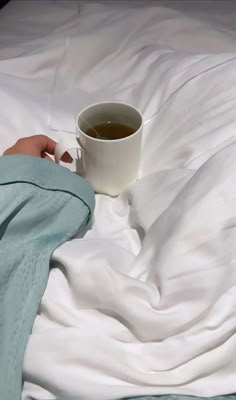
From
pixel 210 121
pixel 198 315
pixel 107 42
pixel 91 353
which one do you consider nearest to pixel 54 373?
pixel 91 353

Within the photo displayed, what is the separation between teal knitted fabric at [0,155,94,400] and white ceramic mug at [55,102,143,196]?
0.15 feet

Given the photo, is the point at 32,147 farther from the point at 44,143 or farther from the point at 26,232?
the point at 26,232

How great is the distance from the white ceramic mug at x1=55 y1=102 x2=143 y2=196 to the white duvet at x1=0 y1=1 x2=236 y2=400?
22mm

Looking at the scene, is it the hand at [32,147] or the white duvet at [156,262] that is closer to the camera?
the white duvet at [156,262]

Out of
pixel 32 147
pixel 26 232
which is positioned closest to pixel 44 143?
pixel 32 147

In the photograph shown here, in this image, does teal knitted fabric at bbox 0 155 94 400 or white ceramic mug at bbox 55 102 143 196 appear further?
white ceramic mug at bbox 55 102 143 196

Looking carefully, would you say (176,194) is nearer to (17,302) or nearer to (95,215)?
(95,215)

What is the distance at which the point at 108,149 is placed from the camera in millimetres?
590

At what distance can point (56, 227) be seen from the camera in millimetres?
545

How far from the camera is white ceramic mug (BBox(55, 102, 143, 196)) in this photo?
0.59 metres

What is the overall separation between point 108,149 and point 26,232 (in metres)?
0.14

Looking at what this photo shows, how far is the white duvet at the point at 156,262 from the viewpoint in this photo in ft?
1.44

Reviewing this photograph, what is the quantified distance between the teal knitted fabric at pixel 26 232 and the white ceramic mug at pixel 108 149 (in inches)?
1.8

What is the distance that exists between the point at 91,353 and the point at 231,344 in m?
0.13
